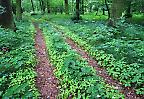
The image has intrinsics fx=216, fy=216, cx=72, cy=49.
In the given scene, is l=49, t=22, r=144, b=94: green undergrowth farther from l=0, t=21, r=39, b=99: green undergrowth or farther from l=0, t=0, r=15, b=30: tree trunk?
l=0, t=0, r=15, b=30: tree trunk

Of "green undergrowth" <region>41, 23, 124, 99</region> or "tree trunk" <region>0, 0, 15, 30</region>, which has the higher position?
"tree trunk" <region>0, 0, 15, 30</region>

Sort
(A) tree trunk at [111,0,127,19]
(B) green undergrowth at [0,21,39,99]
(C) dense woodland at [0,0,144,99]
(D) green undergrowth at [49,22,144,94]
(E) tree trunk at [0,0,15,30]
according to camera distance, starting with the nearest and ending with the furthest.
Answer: (B) green undergrowth at [0,21,39,99]
(C) dense woodland at [0,0,144,99]
(D) green undergrowth at [49,22,144,94]
(E) tree trunk at [0,0,15,30]
(A) tree trunk at [111,0,127,19]

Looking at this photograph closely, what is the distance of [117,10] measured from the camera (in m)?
17.2

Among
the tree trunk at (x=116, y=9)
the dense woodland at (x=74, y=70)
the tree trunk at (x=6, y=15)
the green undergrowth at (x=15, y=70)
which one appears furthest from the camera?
the tree trunk at (x=116, y=9)

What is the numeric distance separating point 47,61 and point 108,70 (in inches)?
116

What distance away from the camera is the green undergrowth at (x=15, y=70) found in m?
6.18

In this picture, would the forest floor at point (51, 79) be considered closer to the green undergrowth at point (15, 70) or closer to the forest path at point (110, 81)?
the forest path at point (110, 81)

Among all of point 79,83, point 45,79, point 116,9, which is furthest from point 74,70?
point 116,9

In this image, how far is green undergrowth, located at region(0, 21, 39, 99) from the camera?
20.3 ft

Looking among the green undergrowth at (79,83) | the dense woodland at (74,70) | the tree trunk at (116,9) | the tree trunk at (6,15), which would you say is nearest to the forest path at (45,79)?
the dense woodland at (74,70)

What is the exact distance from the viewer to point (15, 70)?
26.2ft

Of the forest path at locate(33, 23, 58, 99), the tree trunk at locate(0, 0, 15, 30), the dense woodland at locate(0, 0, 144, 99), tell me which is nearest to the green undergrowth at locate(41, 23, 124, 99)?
the dense woodland at locate(0, 0, 144, 99)

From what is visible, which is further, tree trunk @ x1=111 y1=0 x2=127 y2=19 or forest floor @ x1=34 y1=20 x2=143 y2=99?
tree trunk @ x1=111 y1=0 x2=127 y2=19

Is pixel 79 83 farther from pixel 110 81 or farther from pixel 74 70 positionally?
pixel 110 81
